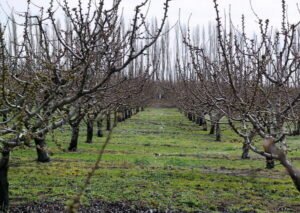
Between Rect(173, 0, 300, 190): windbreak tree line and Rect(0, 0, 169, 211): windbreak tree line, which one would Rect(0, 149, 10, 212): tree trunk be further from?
Rect(173, 0, 300, 190): windbreak tree line

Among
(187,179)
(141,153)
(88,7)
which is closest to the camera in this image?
(88,7)

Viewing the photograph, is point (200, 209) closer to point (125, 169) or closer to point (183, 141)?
point (125, 169)

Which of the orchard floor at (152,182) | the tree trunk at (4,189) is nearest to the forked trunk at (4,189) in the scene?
the tree trunk at (4,189)

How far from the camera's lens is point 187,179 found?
39.2 ft

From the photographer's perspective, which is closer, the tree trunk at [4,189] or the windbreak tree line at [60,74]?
the windbreak tree line at [60,74]

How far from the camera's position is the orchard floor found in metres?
9.05

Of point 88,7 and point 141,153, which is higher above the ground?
point 88,7

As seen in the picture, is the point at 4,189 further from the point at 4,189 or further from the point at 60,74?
the point at 60,74

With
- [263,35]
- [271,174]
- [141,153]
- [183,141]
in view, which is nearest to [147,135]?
→ [183,141]

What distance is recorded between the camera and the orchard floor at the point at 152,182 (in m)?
9.05

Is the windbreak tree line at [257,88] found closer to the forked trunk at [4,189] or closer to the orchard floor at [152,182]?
the orchard floor at [152,182]

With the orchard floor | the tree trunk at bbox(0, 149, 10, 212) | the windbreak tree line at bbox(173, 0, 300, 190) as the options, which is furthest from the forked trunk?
the windbreak tree line at bbox(173, 0, 300, 190)

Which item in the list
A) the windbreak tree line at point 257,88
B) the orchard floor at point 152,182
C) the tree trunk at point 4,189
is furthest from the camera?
the orchard floor at point 152,182

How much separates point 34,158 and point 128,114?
22.3 meters
